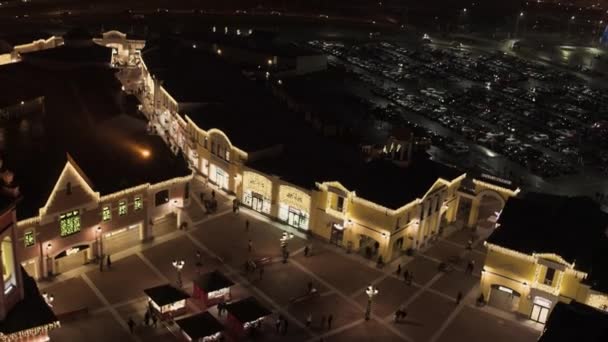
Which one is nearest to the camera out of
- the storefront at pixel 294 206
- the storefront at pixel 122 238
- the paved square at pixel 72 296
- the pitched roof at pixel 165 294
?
the pitched roof at pixel 165 294

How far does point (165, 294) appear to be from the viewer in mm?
52562

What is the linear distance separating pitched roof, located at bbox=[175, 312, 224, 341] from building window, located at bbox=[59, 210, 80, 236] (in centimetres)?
1399

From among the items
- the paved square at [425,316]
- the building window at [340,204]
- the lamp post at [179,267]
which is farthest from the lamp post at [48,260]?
the paved square at [425,316]

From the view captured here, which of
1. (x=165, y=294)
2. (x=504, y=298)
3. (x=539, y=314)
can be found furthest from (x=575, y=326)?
(x=165, y=294)

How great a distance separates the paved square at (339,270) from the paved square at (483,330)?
891cm

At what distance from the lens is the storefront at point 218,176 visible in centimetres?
7562

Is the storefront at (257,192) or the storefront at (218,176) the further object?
the storefront at (218,176)

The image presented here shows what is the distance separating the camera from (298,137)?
78188 millimetres

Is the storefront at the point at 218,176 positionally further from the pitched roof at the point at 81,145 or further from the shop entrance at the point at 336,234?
the shop entrance at the point at 336,234

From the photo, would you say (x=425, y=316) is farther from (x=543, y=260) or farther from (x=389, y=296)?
(x=543, y=260)

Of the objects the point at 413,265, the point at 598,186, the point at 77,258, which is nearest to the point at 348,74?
the point at 598,186

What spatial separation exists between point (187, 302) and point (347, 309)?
13.3m

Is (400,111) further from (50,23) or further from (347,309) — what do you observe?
(50,23)

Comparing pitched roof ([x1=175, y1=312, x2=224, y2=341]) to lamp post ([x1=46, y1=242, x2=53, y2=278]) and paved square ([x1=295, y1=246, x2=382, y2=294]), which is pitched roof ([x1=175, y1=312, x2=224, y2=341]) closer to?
paved square ([x1=295, y1=246, x2=382, y2=294])
